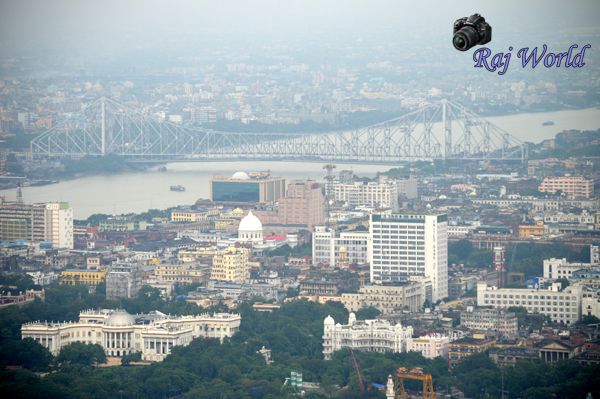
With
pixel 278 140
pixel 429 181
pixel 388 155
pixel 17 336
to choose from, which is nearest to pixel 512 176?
pixel 429 181

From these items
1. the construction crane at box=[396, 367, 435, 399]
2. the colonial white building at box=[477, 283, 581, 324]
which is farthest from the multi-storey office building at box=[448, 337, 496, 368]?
the colonial white building at box=[477, 283, 581, 324]

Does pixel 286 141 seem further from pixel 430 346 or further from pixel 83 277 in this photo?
pixel 430 346

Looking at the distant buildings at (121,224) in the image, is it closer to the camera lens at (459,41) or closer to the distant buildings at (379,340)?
the distant buildings at (379,340)

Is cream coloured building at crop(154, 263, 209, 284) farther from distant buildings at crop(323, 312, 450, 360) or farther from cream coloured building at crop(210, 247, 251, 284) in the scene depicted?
distant buildings at crop(323, 312, 450, 360)

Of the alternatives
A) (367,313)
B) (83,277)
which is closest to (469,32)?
(367,313)

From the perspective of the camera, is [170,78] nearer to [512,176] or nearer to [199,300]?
[512,176]
